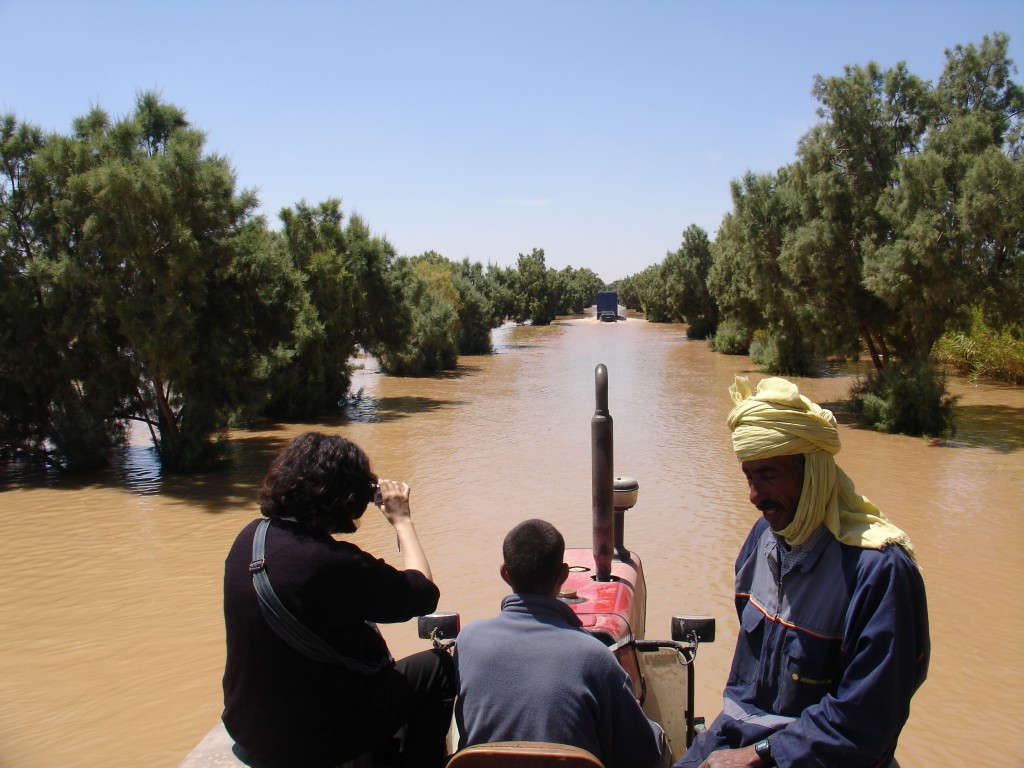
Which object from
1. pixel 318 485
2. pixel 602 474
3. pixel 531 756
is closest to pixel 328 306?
pixel 602 474

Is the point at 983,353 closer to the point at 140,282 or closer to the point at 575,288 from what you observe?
the point at 140,282

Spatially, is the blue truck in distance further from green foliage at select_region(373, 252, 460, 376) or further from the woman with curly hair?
the woman with curly hair

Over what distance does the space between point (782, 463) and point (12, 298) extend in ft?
45.6

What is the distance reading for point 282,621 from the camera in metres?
2.54

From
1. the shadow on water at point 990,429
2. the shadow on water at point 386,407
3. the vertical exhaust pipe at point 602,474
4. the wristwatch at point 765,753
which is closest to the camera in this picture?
the wristwatch at point 765,753

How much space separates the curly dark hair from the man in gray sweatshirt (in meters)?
0.61

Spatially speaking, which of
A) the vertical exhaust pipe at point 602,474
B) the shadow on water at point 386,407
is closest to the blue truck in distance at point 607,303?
the shadow on water at point 386,407

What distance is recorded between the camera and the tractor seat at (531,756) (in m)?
2.20

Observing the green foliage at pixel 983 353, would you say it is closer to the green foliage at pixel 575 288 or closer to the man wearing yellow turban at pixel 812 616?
the man wearing yellow turban at pixel 812 616

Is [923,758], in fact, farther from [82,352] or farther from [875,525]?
[82,352]

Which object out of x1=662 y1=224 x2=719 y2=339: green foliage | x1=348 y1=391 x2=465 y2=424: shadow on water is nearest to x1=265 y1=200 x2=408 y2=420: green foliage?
x1=348 y1=391 x2=465 y2=424: shadow on water

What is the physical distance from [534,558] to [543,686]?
1.36 feet

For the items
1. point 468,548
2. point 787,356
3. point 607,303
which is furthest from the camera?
point 607,303

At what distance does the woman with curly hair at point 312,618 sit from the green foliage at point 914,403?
51.9ft
